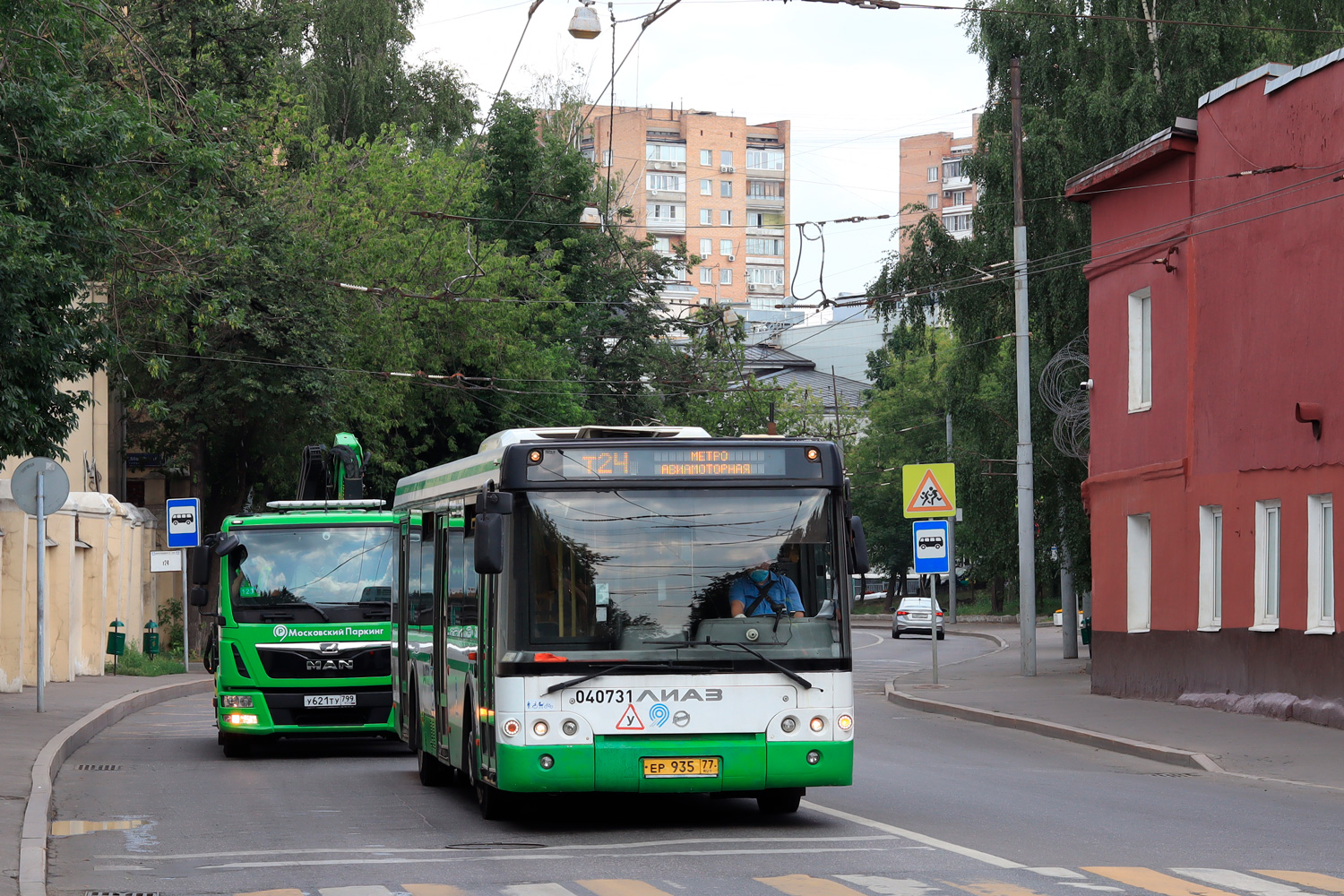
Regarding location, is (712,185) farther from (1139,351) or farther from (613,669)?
(613,669)

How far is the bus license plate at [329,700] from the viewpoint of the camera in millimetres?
19391

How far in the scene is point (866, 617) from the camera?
91375mm

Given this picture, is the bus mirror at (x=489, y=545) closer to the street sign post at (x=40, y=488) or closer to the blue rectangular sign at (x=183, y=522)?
the street sign post at (x=40, y=488)

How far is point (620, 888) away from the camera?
365 inches

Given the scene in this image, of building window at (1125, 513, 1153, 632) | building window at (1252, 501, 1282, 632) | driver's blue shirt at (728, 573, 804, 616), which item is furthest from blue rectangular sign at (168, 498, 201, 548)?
driver's blue shirt at (728, 573, 804, 616)

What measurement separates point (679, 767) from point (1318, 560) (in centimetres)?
1184

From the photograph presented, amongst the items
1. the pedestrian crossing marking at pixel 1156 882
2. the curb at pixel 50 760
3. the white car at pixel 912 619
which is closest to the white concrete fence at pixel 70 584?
the curb at pixel 50 760

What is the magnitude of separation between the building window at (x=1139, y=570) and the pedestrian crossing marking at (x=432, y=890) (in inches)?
716

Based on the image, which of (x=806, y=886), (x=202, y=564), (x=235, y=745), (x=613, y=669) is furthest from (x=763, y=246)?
(x=806, y=886)

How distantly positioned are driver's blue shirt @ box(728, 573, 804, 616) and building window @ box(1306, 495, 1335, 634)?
438 inches

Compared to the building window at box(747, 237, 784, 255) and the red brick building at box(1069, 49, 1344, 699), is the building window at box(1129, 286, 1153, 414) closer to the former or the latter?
the red brick building at box(1069, 49, 1344, 699)

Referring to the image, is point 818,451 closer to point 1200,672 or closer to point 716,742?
point 716,742

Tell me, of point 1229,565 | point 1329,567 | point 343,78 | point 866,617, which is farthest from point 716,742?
point 866,617

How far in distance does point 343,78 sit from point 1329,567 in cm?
3698
